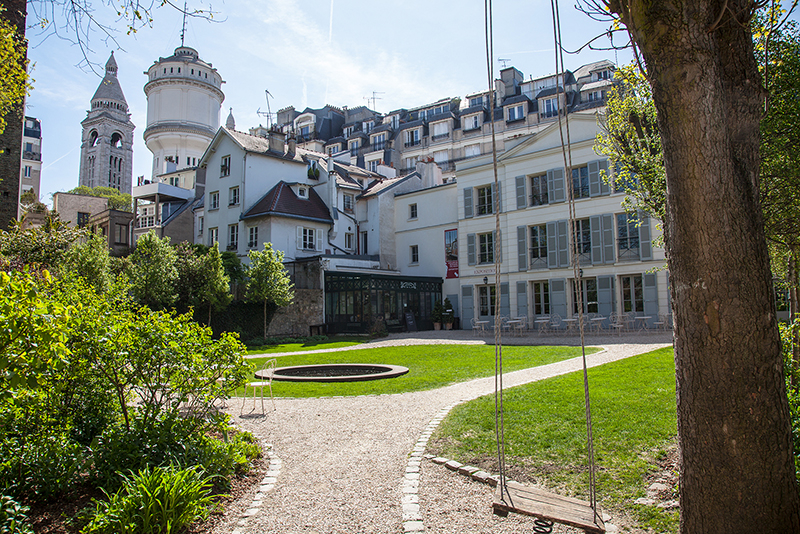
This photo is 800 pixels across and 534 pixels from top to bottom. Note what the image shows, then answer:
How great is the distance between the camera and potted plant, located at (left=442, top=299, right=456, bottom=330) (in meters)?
28.2

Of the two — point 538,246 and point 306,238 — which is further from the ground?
point 306,238

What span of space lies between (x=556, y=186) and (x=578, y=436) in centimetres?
2172

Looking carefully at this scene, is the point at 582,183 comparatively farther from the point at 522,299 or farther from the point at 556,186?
the point at 522,299

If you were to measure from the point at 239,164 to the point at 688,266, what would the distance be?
3016 cm

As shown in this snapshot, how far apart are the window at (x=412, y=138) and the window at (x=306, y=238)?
70.2 ft

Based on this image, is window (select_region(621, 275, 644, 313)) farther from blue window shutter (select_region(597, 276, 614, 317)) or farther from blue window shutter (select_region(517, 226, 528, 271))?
blue window shutter (select_region(517, 226, 528, 271))

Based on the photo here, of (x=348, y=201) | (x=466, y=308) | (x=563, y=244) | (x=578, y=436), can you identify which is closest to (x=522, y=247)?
(x=563, y=244)

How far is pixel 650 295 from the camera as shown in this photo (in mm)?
22375

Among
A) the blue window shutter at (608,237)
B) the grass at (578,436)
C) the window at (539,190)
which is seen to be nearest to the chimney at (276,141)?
the window at (539,190)

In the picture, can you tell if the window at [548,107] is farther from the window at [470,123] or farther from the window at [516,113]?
the window at [470,123]

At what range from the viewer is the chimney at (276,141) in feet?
104

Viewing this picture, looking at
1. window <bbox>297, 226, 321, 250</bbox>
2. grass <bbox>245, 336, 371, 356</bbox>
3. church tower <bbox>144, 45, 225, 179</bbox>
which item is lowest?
grass <bbox>245, 336, 371, 356</bbox>

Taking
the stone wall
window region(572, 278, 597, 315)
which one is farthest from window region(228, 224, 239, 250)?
window region(572, 278, 597, 315)

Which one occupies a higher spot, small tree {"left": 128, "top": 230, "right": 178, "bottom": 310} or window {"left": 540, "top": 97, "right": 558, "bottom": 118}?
window {"left": 540, "top": 97, "right": 558, "bottom": 118}
